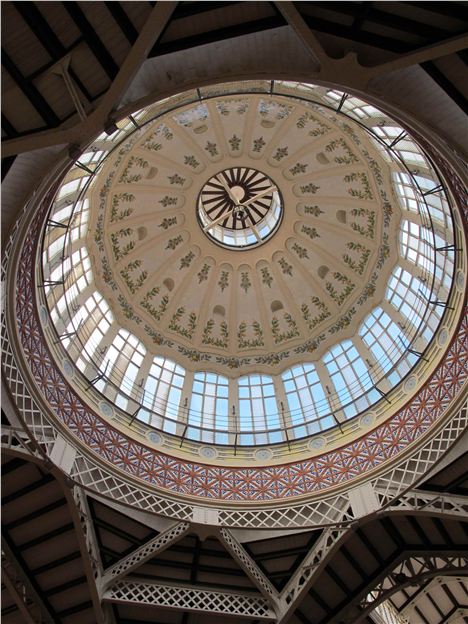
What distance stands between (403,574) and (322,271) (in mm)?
13824

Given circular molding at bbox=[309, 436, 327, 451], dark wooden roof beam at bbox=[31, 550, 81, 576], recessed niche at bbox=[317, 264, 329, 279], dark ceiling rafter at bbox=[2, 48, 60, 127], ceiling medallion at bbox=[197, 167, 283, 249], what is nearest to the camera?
dark ceiling rafter at bbox=[2, 48, 60, 127]

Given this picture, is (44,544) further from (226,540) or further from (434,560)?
(434,560)

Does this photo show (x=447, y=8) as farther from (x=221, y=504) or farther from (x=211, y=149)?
(x=211, y=149)

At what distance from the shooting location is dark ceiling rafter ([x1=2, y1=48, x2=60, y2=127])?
1028cm

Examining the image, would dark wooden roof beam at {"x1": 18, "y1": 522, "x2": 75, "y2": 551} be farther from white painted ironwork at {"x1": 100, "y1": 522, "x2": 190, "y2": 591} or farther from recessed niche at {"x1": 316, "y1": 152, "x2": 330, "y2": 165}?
recessed niche at {"x1": 316, "y1": 152, "x2": 330, "y2": 165}

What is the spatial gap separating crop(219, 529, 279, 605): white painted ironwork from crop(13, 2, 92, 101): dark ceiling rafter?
13171mm

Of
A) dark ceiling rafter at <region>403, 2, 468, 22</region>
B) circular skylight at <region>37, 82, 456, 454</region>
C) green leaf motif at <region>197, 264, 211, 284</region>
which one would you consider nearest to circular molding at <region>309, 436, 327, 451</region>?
circular skylight at <region>37, 82, 456, 454</region>

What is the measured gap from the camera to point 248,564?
17.8 metres

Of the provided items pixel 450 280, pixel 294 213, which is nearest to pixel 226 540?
pixel 450 280

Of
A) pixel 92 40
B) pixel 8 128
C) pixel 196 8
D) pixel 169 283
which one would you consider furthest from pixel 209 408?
pixel 196 8

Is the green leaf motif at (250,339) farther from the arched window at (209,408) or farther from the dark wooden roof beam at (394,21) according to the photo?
the dark wooden roof beam at (394,21)

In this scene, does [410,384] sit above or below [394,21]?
below

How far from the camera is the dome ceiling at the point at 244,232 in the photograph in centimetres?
2527

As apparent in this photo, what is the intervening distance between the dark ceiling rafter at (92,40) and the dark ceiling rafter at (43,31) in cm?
45
